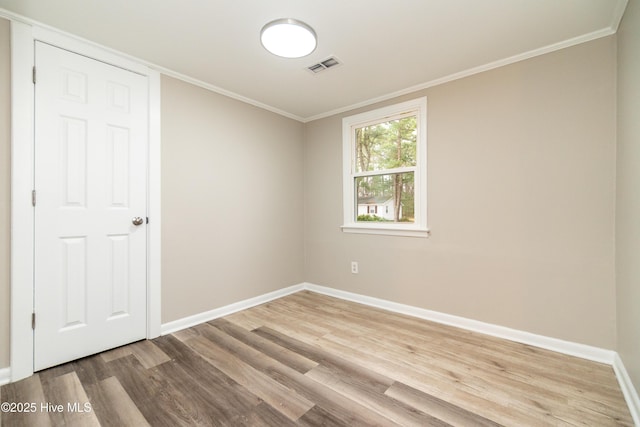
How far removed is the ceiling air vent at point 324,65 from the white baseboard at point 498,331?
245 cm

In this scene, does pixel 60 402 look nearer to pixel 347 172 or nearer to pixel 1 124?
pixel 1 124

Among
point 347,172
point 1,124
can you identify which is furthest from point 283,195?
point 1,124

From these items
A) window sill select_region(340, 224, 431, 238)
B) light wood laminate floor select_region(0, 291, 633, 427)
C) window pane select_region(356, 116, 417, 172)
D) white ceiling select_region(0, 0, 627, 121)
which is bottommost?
light wood laminate floor select_region(0, 291, 633, 427)

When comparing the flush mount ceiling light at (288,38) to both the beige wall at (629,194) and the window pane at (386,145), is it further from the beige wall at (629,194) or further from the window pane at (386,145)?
the beige wall at (629,194)

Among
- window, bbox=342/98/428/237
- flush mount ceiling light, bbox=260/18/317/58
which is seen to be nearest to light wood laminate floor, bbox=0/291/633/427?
window, bbox=342/98/428/237

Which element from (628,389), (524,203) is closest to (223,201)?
(524,203)

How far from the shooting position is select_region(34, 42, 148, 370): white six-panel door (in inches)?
74.8

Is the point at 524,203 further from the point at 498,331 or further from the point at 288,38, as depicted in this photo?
the point at 288,38

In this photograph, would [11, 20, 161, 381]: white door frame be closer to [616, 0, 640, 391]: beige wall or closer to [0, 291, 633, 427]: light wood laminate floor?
[0, 291, 633, 427]: light wood laminate floor

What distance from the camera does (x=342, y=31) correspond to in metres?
1.97

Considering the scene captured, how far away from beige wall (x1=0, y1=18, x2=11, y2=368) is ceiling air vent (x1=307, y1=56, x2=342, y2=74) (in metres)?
2.06

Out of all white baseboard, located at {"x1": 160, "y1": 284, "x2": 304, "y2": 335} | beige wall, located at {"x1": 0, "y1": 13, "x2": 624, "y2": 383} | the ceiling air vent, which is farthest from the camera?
white baseboard, located at {"x1": 160, "y1": 284, "x2": 304, "y2": 335}

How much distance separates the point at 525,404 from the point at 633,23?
88.6 inches

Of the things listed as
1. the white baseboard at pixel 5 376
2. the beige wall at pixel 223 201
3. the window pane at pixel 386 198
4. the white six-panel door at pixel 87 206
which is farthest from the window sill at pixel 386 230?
the white baseboard at pixel 5 376
